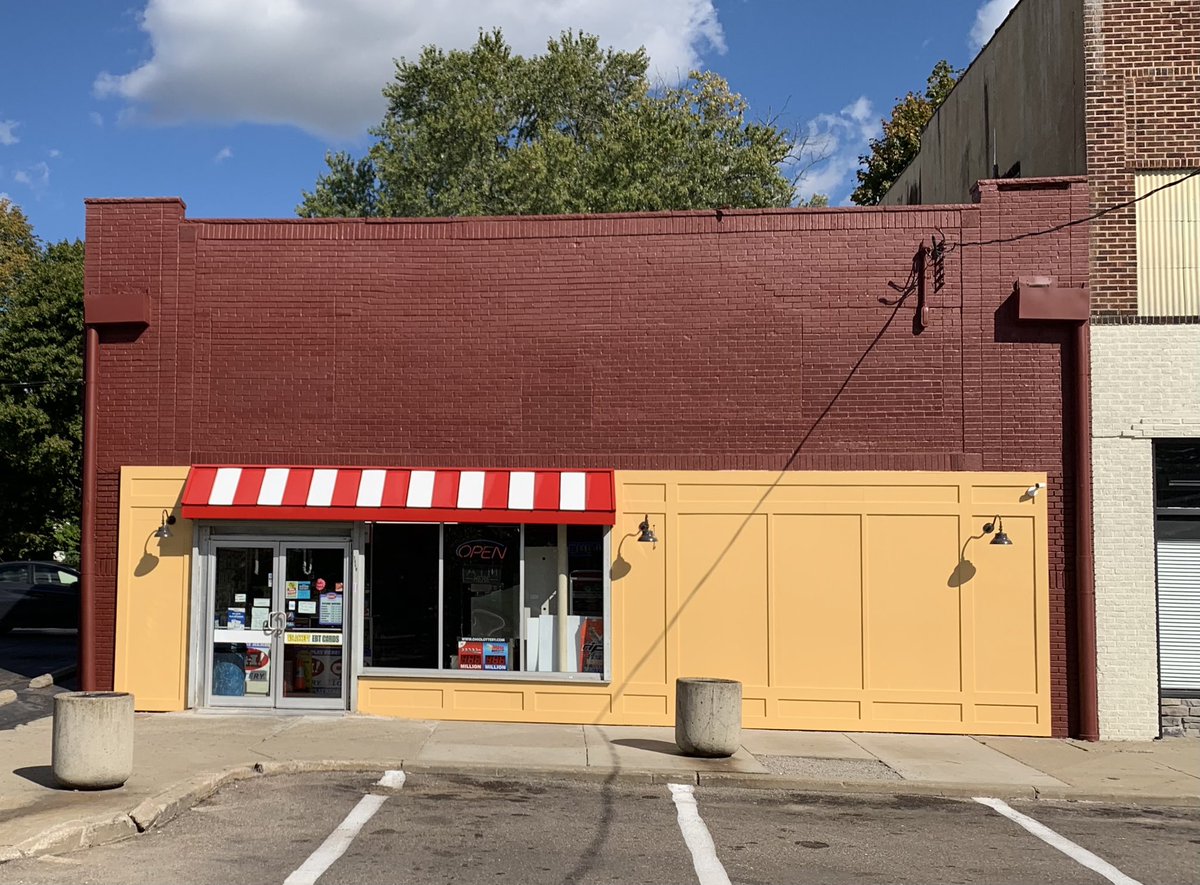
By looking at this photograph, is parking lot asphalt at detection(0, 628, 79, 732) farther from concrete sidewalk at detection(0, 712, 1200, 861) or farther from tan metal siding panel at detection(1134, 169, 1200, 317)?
tan metal siding panel at detection(1134, 169, 1200, 317)

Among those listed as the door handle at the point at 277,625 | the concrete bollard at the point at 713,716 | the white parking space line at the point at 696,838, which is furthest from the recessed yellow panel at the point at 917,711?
the door handle at the point at 277,625

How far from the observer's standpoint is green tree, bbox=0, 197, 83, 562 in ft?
96.3

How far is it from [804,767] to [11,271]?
Result: 3620 centimetres

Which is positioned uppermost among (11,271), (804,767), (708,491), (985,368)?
(11,271)

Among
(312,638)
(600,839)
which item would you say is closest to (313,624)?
(312,638)

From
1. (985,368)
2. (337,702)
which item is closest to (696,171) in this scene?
(985,368)

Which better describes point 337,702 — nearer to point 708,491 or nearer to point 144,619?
point 144,619

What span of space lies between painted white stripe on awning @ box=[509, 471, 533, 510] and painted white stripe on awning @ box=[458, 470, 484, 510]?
0.38 m

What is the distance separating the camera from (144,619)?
570 inches

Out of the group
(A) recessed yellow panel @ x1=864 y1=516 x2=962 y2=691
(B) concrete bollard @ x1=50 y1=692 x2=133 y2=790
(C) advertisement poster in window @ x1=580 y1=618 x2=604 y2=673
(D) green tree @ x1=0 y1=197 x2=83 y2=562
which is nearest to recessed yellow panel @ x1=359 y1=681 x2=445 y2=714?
(C) advertisement poster in window @ x1=580 y1=618 x2=604 y2=673

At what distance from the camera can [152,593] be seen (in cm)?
1449

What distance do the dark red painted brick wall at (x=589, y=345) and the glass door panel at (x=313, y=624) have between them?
4.33 feet

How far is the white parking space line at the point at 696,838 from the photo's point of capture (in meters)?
7.81

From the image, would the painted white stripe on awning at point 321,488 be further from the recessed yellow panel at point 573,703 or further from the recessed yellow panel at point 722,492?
the recessed yellow panel at point 722,492
